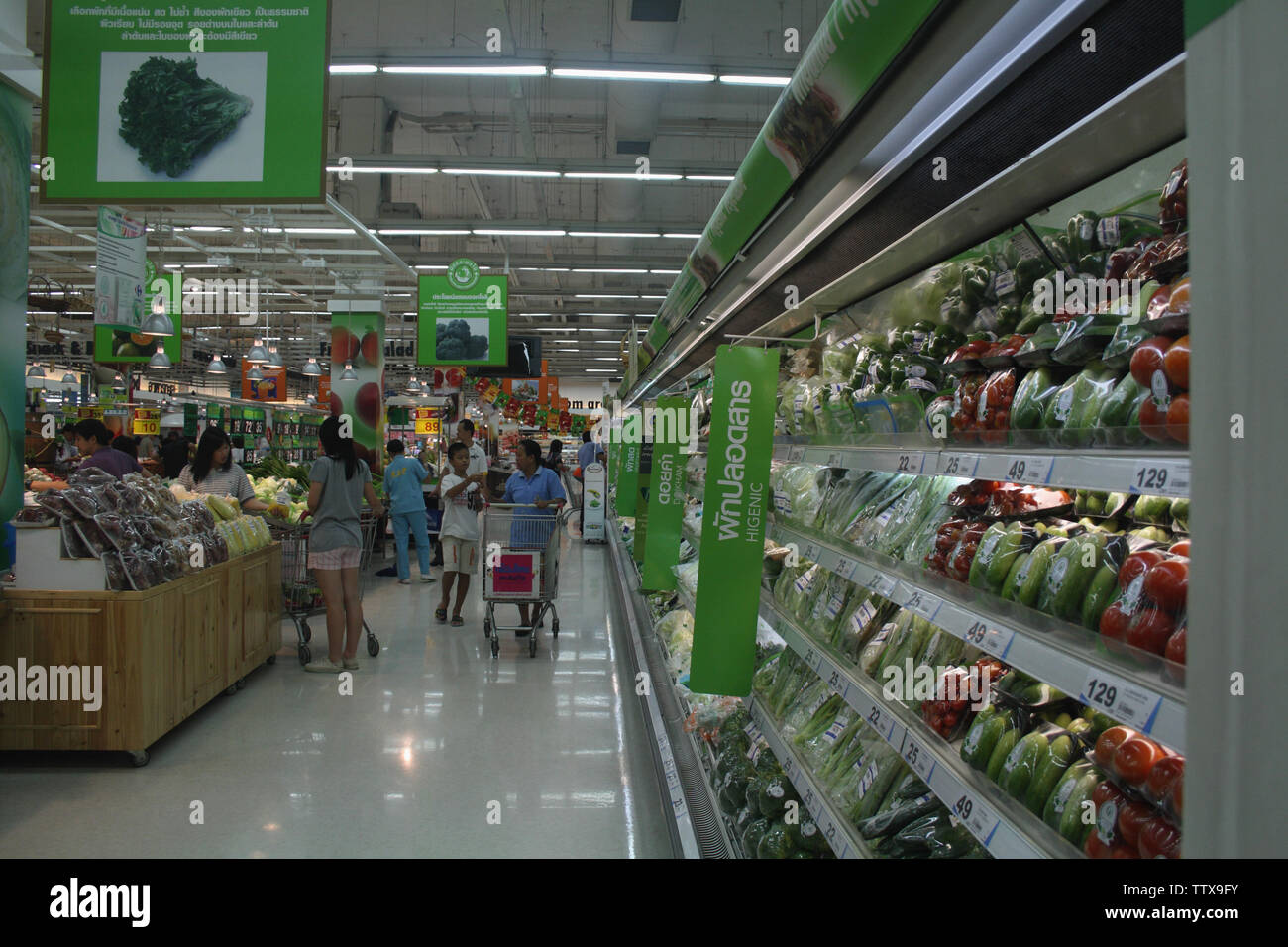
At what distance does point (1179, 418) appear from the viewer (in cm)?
105

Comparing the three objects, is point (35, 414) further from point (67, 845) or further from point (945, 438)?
point (945, 438)

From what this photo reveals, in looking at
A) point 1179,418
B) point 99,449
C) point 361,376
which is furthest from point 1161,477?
point 361,376

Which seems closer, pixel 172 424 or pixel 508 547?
pixel 508 547

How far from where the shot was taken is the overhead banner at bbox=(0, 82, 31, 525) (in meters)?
4.01

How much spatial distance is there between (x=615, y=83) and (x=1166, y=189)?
9635 mm

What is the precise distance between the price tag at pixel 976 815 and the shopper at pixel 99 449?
7.18 m

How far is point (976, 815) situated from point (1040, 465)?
23.4 inches

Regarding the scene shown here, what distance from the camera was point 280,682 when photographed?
17.8ft

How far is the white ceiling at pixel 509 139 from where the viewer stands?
9414 mm

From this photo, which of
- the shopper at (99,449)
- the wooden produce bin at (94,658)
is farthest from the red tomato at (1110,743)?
the shopper at (99,449)

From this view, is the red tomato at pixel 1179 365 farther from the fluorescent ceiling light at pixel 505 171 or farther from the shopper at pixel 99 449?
the fluorescent ceiling light at pixel 505 171

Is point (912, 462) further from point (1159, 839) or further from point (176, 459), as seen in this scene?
point (176, 459)
